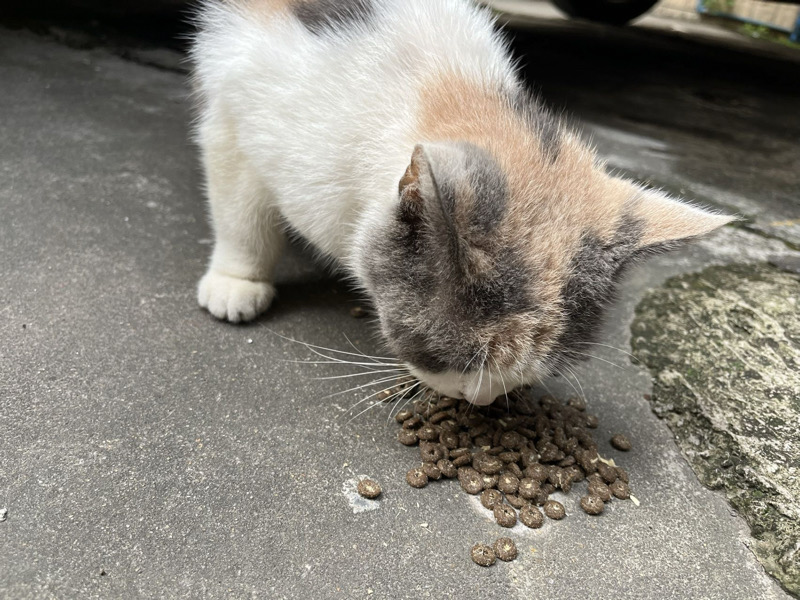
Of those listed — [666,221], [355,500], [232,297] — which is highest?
[666,221]

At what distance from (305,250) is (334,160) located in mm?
884

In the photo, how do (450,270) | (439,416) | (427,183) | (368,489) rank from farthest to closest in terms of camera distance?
(439,416) → (368,489) → (450,270) → (427,183)

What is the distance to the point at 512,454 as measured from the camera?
1542mm

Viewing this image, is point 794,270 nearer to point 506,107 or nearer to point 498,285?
point 506,107

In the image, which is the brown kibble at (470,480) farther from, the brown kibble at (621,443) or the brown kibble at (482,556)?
the brown kibble at (621,443)

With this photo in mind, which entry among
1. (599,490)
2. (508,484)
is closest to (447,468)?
(508,484)

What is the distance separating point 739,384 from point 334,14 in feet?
5.17

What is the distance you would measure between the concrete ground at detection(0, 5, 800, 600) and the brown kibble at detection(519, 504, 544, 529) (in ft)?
0.07

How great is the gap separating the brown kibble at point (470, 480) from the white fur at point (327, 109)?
0.81 ft

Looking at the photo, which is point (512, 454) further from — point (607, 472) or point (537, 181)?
point (537, 181)

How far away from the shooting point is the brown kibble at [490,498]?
55.9 inches

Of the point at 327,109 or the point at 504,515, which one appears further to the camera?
the point at 327,109

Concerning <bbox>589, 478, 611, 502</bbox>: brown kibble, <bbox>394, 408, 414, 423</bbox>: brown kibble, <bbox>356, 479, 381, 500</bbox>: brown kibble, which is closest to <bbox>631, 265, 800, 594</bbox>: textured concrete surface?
<bbox>589, 478, 611, 502</bbox>: brown kibble

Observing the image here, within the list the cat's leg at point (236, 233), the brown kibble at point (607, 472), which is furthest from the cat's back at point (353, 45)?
the brown kibble at point (607, 472)
